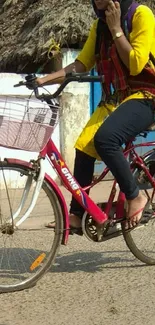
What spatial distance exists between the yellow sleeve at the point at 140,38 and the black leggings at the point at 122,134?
26cm

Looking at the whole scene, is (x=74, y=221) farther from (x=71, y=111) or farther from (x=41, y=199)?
(x=71, y=111)

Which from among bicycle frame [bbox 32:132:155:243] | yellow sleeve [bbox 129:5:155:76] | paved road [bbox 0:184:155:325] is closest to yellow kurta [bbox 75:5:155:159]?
yellow sleeve [bbox 129:5:155:76]

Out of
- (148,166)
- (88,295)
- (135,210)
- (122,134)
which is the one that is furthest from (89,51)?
(88,295)

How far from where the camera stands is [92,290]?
4.60 m

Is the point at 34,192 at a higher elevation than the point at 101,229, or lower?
higher

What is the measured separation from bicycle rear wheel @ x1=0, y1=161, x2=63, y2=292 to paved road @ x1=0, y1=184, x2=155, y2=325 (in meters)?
0.12

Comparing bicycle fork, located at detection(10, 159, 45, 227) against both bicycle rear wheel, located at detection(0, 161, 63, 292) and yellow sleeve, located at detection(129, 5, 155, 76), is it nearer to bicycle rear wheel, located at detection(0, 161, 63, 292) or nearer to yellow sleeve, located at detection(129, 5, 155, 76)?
bicycle rear wheel, located at detection(0, 161, 63, 292)

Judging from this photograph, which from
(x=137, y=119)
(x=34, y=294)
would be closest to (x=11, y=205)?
(x=34, y=294)

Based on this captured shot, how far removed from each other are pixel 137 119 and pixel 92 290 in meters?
1.19

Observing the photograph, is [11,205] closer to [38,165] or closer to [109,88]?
[38,165]

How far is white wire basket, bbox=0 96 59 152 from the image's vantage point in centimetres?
414

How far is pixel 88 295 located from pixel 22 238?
0.67 metres

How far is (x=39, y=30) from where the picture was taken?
9180mm

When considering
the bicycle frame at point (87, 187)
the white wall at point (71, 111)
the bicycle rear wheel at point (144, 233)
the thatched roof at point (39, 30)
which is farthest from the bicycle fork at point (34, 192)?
the thatched roof at point (39, 30)
